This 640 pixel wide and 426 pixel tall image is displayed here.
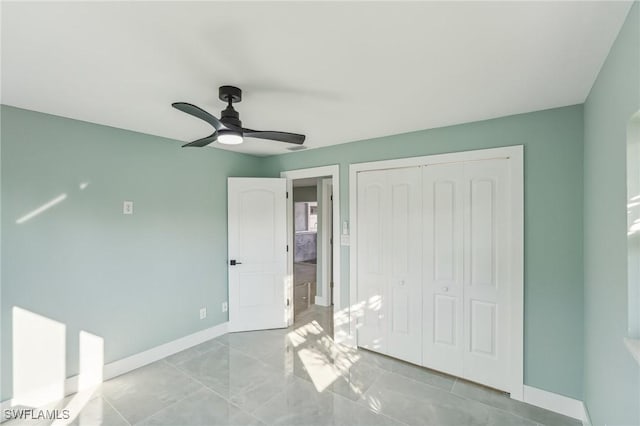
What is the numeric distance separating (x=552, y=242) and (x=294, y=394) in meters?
2.43

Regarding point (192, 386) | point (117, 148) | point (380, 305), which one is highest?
point (117, 148)

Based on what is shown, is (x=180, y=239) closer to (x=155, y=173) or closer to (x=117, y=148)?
(x=155, y=173)

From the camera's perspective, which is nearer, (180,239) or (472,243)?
(472,243)

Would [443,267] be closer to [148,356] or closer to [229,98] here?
[229,98]

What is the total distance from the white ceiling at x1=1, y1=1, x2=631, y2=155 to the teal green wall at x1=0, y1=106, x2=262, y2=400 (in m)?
0.39

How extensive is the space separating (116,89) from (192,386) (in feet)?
8.15

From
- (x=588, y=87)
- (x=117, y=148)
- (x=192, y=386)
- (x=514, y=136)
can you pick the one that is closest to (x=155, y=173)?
(x=117, y=148)

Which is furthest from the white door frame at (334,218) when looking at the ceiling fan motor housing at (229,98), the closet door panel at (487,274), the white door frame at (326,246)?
the ceiling fan motor housing at (229,98)

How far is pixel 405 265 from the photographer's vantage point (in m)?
2.95

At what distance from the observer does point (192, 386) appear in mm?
2588

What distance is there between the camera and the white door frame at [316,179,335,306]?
476cm

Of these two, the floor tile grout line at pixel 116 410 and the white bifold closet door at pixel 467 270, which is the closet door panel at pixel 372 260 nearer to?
the white bifold closet door at pixel 467 270

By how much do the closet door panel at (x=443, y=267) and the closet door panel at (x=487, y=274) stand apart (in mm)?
72

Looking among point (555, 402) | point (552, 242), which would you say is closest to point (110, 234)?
point (552, 242)
